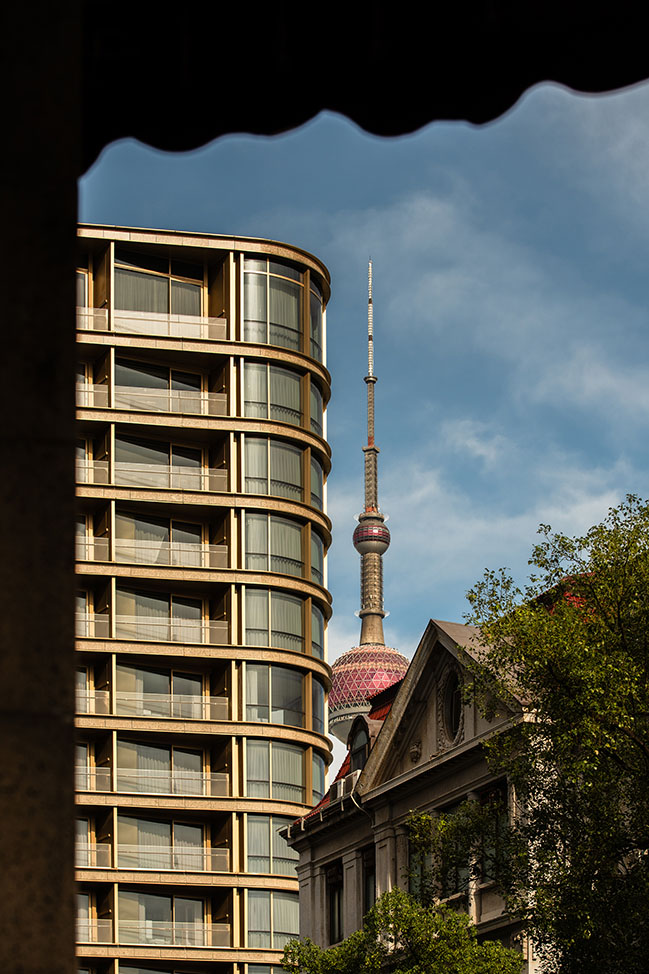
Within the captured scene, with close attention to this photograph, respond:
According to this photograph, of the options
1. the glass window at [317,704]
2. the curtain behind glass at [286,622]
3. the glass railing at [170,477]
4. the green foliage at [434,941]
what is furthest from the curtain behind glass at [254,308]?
the green foliage at [434,941]

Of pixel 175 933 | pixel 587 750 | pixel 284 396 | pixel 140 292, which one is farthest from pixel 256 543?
pixel 587 750

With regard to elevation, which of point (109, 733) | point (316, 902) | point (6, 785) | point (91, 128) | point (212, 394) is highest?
point (212, 394)

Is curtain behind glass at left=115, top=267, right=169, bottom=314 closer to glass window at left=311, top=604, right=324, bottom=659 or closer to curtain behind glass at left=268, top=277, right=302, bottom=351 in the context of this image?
curtain behind glass at left=268, top=277, right=302, bottom=351

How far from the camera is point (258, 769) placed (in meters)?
61.4

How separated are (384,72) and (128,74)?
2.46ft

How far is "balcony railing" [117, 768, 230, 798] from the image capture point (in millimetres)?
59625

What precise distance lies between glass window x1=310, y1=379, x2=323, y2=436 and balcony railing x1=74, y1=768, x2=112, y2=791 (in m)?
17.4

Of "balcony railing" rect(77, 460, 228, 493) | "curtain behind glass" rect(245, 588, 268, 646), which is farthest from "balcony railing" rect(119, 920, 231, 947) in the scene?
"balcony railing" rect(77, 460, 228, 493)

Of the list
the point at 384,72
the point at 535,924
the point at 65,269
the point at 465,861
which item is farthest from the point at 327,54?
the point at 465,861

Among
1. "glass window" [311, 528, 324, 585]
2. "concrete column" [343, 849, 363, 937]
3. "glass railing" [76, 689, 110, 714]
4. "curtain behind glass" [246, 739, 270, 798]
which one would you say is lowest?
"concrete column" [343, 849, 363, 937]

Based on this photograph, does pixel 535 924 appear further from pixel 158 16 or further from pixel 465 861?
pixel 158 16

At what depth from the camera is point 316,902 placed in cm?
4941

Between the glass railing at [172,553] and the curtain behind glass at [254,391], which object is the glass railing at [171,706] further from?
the curtain behind glass at [254,391]

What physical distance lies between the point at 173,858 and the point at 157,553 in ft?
38.8
